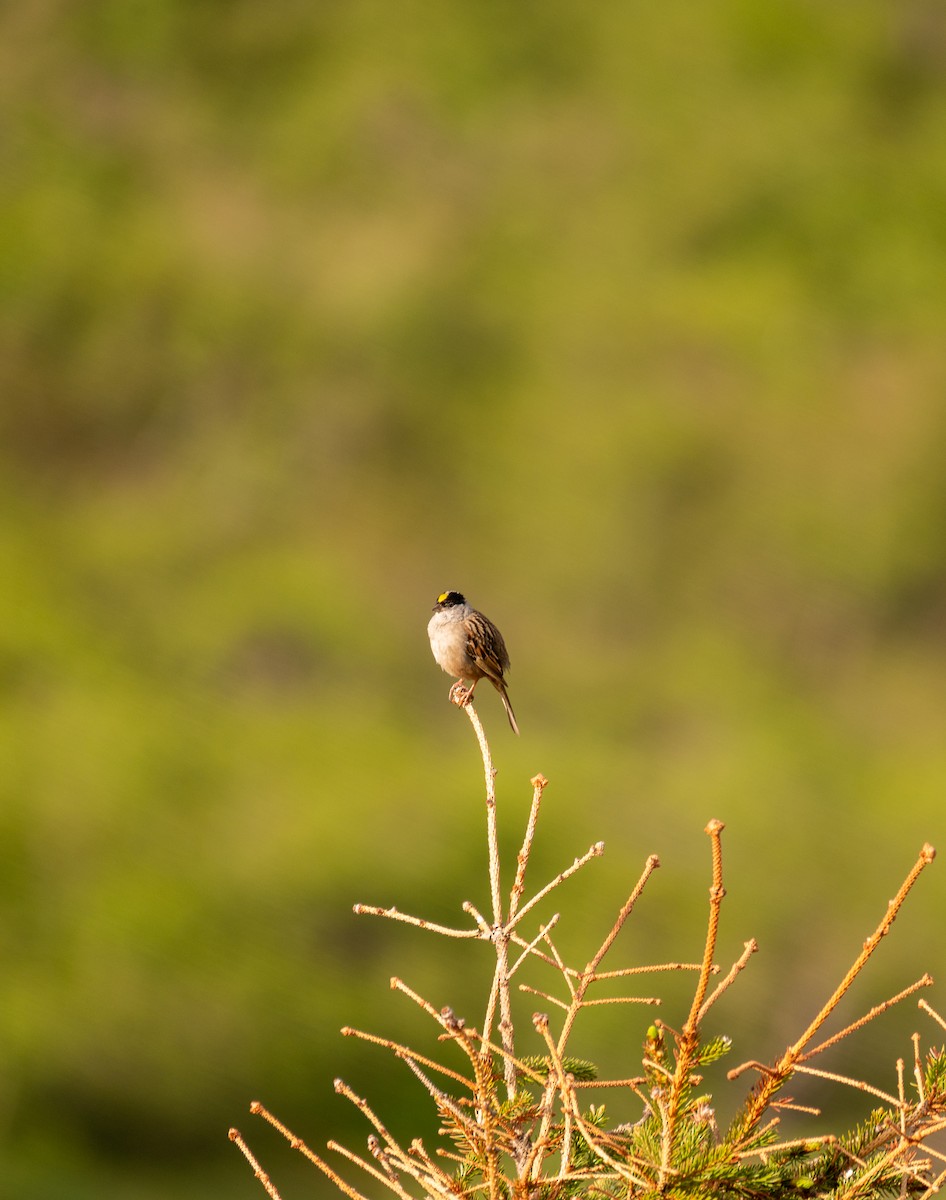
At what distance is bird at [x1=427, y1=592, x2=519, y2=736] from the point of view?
638cm

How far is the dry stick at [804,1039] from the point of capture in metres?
2.77

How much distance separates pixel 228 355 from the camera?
56844 millimetres

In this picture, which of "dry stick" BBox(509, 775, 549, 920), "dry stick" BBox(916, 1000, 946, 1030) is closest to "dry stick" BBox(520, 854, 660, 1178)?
"dry stick" BBox(509, 775, 549, 920)

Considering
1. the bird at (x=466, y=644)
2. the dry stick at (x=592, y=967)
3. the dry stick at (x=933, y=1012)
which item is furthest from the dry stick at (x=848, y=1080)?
the bird at (x=466, y=644)

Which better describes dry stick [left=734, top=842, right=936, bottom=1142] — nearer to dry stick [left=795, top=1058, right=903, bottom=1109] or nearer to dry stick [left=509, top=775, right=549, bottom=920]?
dry stick [left=795, top=1058, right=903, bottom=1109]

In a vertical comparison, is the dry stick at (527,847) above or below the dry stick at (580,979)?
above

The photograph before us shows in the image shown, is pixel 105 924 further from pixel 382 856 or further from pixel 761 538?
pixel 761 538

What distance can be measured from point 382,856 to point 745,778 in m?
10.8

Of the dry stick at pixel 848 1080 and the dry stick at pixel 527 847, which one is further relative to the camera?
the dry stick at pixel 527 847

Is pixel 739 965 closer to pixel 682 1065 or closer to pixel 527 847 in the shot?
pixel 682 1065

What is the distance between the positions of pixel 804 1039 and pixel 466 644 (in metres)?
3.45

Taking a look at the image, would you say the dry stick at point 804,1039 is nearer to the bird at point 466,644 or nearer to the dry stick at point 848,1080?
the dry stick at point 848,1080

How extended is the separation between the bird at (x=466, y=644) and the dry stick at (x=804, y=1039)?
10.4ft

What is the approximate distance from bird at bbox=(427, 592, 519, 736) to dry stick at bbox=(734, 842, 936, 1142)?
10.4ft
